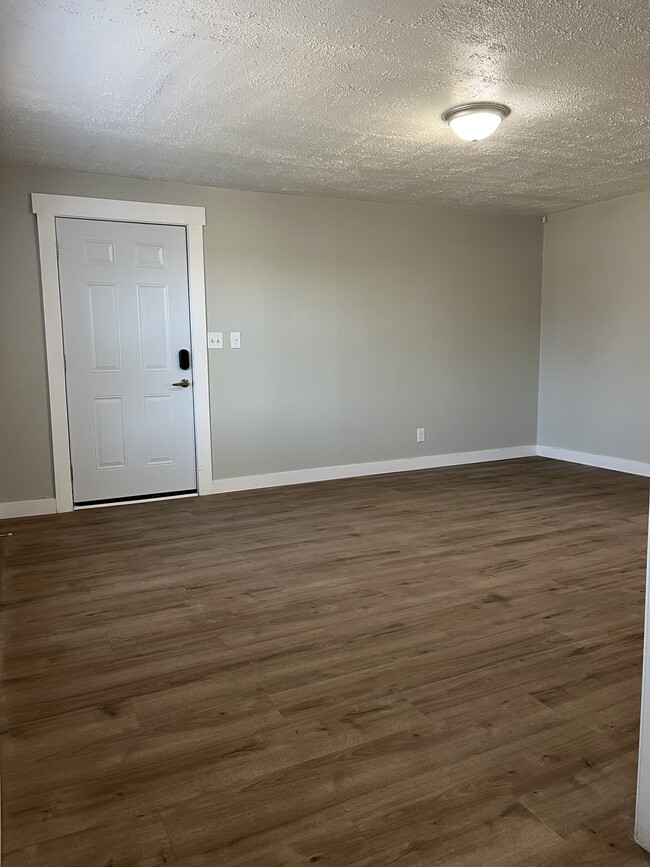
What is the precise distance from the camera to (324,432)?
550 centimetres

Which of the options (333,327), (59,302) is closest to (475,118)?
(333,327)

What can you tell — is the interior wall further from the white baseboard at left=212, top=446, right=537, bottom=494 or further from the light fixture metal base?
the light fixture metal base

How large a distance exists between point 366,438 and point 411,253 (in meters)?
1.72

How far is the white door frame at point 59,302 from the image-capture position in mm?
4332

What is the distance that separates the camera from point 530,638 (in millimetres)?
2545

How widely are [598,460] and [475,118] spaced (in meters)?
3.75

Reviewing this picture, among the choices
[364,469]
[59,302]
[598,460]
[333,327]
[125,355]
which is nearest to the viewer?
[59,302]

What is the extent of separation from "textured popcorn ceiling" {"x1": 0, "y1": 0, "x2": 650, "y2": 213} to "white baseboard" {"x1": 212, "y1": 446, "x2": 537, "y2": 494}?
7.68ft

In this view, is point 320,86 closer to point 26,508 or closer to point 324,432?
point 324,432

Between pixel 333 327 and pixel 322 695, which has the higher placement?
pixel 333 327

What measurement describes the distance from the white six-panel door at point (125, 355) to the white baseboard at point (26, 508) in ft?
0.64

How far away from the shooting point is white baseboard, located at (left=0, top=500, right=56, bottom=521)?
14.4 ft

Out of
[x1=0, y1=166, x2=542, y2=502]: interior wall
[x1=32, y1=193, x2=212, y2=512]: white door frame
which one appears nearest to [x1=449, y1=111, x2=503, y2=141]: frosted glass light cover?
[x1=0, y1=166, x2=542, y2=502]: interior wall

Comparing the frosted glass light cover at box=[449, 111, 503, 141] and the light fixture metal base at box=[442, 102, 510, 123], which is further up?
the light fixture metal base at box=[442, 102, 510, 123]
